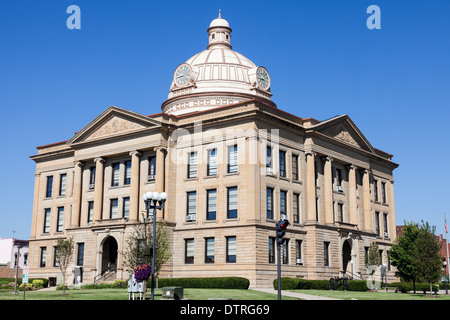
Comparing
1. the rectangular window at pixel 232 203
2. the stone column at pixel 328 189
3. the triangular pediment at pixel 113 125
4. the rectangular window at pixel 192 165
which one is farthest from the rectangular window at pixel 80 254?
the stone column at pixel 328 189

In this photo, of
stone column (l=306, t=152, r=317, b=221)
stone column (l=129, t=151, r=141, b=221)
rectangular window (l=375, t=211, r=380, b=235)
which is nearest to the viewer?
stone column (l=306, t=152, r=317, b=221)

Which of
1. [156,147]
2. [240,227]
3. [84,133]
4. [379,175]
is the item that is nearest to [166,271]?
[240,227]

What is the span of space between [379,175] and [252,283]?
96.5 ft

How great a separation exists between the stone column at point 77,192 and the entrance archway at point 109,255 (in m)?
4.75

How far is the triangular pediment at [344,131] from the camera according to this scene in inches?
2283

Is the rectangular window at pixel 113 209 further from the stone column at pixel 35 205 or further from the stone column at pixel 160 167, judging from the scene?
the stone column at pixel 35 205

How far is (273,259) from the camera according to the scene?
5012 centimetres

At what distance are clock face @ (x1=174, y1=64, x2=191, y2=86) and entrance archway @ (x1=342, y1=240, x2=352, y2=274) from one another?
26242 millimetres

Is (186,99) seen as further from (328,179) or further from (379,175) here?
(379,175)

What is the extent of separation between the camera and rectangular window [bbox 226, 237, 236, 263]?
163ft

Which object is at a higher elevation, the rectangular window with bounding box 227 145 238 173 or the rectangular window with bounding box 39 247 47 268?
the rectangular window with bounding box 227 145 238 173

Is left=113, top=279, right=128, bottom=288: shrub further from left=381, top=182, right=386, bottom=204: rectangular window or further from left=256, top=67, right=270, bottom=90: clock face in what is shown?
left=381, top=182, right=386, bottom=204: rectangular window

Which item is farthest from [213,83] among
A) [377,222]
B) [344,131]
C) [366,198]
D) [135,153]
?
[377,222]

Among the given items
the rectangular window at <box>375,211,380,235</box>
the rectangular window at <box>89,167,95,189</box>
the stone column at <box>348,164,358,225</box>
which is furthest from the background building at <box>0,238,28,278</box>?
the rectangular window at <box>375,211,380,235</box>
